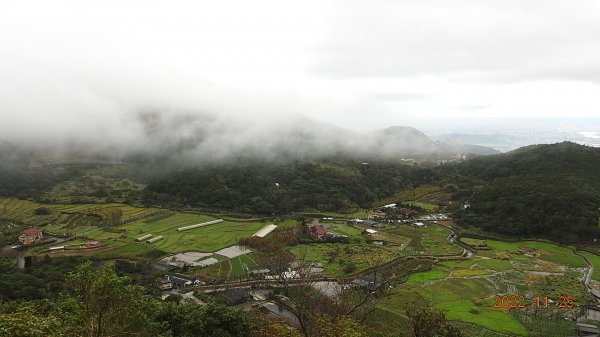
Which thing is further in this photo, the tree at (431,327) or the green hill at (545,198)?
the green hill at (545,198)

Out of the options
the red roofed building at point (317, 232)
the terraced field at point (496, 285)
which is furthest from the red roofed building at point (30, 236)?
the terraced field at point (496, 285)

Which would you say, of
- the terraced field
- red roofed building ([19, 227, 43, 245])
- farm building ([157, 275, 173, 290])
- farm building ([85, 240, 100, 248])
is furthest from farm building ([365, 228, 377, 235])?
red roofed building ([19, 227, 43, 245])

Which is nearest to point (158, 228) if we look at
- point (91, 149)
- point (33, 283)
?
point (33, 283)

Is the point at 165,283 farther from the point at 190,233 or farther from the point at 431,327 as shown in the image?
the point at 431,327

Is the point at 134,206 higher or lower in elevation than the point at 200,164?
lower

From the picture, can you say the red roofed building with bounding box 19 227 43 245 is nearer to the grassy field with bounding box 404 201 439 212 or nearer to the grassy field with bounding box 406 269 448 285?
the grassy field with bounding box 406 269 448 285

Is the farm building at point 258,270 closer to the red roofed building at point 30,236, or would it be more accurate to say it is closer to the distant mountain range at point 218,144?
the red roofed building at point 30,236

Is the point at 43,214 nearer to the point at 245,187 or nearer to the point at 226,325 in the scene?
the point at 245,187

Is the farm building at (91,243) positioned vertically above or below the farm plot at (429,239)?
below
